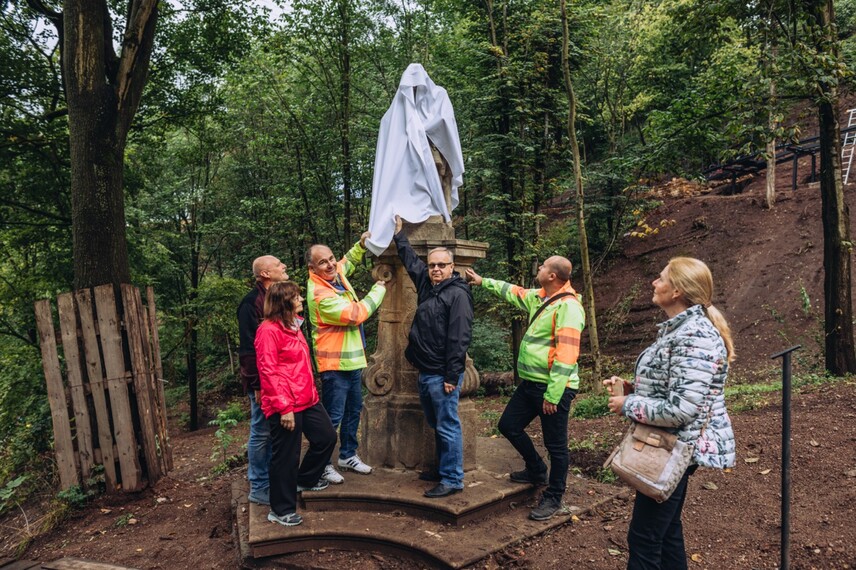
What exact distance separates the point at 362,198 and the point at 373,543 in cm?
1094

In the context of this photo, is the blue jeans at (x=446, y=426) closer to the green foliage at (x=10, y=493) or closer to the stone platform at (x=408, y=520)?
the stone platform at (x=408, y=520)

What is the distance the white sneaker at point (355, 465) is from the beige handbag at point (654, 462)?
271 centimetres

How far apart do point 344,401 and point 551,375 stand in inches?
70.2

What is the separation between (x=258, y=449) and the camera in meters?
4.61

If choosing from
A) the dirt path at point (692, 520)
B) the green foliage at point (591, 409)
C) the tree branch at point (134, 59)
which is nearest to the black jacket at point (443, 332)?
the dirt path at point (692, 520)

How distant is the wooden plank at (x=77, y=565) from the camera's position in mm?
4082

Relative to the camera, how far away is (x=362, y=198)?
46.1 feet

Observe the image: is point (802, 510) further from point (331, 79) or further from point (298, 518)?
point (331, 79)

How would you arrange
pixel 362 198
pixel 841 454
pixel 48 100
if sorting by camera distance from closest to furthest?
pixel 841 454, pixel 48 100, pixel 362 198

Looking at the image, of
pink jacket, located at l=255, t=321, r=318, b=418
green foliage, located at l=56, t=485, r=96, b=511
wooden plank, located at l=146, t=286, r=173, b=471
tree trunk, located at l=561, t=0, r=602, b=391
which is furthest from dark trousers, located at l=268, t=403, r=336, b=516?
tree trunk, located at l=561, t=0, r=602, b=391

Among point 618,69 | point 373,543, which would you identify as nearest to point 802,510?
point 373,543

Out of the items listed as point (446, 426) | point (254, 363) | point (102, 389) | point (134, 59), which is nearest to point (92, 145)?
point (134, 59)

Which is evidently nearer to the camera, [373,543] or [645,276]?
[373,543]

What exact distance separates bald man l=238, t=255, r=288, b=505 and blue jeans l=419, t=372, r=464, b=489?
4.53ft
